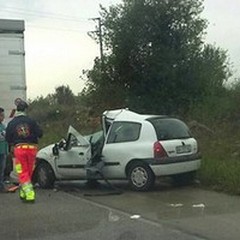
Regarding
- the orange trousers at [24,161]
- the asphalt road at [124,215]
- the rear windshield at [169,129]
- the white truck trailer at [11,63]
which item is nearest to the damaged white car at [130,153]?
the rear windshield at [169,129]

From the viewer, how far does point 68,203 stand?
12.0m

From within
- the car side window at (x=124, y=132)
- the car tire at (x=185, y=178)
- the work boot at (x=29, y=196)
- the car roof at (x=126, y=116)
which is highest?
the car roof at (x=126, y=116)

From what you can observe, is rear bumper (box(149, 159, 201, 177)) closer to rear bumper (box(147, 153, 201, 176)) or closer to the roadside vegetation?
rear bumper (box(147, 153, 201, 176))

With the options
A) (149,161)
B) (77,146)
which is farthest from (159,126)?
(77,146)

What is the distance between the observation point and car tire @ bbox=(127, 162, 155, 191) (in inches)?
502

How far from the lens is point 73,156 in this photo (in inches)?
543

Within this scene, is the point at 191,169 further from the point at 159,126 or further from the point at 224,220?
the point at 224,220

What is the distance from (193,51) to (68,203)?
12353 mm

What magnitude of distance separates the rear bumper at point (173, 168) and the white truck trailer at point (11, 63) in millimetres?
4353

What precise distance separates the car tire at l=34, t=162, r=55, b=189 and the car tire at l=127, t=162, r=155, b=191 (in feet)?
6.56

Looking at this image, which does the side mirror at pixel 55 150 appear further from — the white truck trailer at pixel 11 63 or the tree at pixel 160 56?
the tree at pixel 160 56

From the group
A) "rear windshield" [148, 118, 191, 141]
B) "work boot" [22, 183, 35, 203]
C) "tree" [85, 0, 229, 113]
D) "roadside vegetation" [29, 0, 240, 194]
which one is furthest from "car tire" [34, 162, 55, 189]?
"tree" [85, 0, 229, 113]

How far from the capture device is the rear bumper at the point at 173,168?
41.7 ft

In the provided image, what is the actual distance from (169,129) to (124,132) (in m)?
0.89
